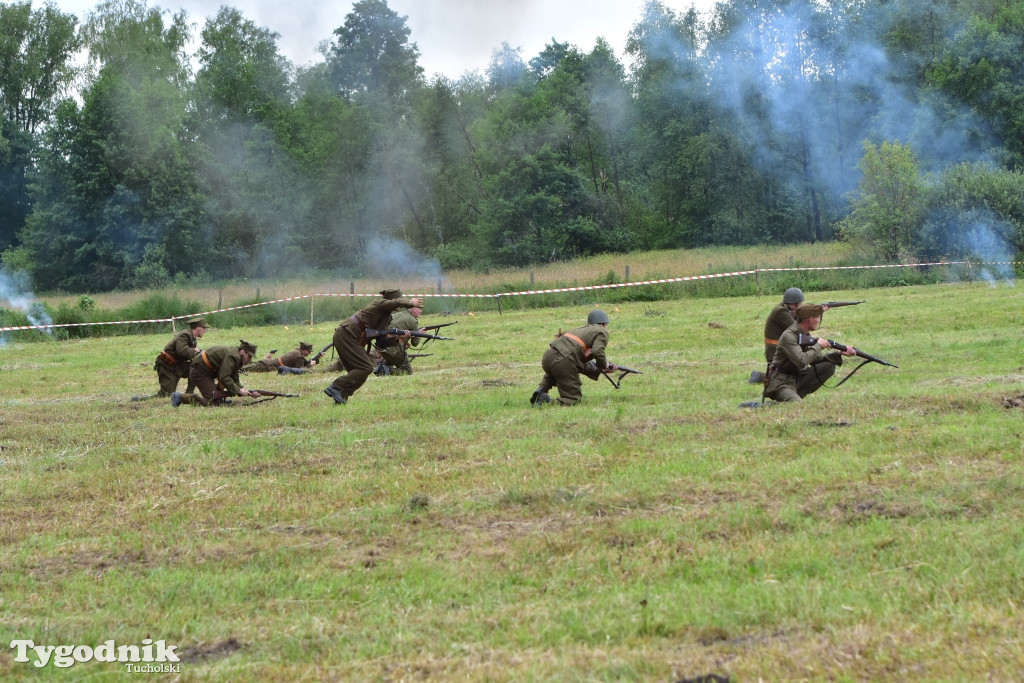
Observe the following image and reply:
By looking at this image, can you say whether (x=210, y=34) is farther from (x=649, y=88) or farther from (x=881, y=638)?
(x=881, y=638)

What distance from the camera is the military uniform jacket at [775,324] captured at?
1491cm

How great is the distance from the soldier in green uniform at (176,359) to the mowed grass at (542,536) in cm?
292

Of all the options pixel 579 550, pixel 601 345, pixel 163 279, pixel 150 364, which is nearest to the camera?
pixel 579 550

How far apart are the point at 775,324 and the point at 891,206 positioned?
23534 millimetres

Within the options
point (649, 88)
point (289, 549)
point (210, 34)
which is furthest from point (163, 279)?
point (289, 549)

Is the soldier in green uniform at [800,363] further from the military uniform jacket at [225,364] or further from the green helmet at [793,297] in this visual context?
the military uniform jacket at [225,364]

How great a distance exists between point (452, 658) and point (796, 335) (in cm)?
830

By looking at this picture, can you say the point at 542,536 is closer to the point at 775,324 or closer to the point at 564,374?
the point at 564,374

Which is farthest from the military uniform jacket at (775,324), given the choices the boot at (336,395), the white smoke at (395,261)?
the white smoke at (395,261)

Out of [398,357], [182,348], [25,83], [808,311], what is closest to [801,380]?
[808,311]

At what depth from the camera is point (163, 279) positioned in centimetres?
5744

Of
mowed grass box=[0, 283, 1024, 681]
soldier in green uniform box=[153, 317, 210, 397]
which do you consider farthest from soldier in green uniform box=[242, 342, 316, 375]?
mowed grass box=[0, 283, 1024, 681]

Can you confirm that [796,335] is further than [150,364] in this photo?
No

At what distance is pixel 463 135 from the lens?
67125 millimetres
